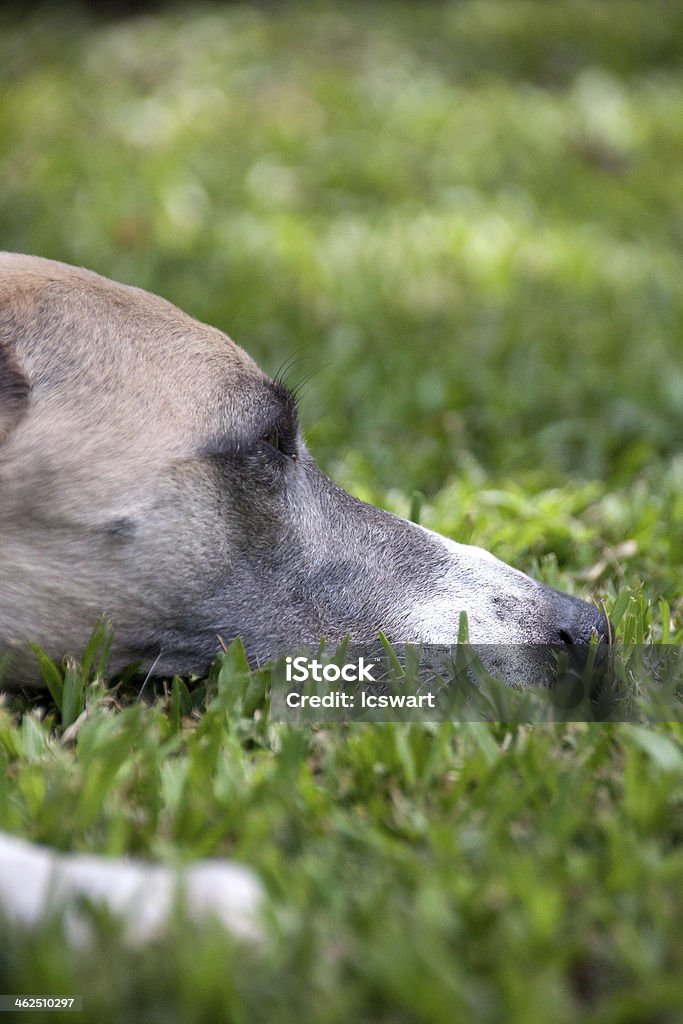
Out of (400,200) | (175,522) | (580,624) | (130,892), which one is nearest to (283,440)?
(175,522)

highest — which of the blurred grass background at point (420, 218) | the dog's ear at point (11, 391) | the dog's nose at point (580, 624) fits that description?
the blurred grass background at point (420, 218)

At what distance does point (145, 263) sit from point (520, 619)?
3807 millimetres

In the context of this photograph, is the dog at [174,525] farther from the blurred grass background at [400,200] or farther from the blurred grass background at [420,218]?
the blurred grass background at [400,200]

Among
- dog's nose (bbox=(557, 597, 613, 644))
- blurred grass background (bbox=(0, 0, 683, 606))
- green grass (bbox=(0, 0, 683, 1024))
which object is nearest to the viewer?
green grass (bbox=(0, 0, 683, 1024))

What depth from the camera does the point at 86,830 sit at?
1.83m

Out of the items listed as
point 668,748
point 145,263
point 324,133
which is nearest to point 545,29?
point 324,133

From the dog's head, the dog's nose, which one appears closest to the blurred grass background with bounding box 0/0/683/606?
the dog's nose

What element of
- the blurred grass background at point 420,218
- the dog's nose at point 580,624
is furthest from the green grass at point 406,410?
the dog's nose at point 580,624

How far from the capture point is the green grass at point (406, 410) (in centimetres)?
153

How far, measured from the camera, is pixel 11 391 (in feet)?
8.14

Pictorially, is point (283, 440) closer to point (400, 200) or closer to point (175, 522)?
point (175, 522)

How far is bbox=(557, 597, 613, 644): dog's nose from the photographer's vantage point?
8.36 ft

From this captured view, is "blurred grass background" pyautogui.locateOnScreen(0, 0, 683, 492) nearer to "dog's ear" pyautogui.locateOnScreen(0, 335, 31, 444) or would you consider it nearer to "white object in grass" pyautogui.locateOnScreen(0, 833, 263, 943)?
"dog's ear" pyautogui.locateOnScreen(0, 335, 31, 444)

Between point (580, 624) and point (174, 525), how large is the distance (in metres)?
1.02
